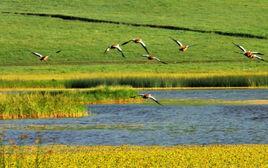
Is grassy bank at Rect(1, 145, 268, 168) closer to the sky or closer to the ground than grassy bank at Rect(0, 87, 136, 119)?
closer to the sky

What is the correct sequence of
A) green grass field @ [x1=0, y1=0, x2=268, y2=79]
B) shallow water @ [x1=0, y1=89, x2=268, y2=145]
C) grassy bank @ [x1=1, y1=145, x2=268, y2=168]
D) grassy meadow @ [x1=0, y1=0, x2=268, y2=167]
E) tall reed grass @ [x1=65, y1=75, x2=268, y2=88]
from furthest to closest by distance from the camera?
1. green grass field @ [x1=0, y1=0, x2=268, y2=79]
2. tall reed grass @ [x1=65, y1=75, x2=268, y2=88]
3. shallow water @ [x1=0, y1=89, x2=268, y2=145]
4. grassy meadow @ [x1=0, y1=0, x2=268, y2=167]
5. grassy bank @ [x1=1, y1=145, x2=268, y2=168]

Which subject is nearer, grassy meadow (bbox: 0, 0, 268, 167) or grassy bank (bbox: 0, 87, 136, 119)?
grassy meadow (bbox: 0, 0, 268, 167)

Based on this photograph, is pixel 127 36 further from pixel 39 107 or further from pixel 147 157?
pixel 147 157

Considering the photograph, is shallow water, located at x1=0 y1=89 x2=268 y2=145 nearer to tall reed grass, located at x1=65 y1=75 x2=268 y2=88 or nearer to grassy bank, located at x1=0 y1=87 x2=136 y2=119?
grassy bank, located at x1=0 y1=87 x2=136 y2=119

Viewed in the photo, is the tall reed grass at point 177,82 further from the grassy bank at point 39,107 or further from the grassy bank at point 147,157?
the grassy bank at point 147,157

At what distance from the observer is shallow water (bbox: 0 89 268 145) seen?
3682 centimetres

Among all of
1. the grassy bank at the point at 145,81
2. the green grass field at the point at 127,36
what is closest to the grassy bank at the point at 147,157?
the grassy bank at the point at 145,81

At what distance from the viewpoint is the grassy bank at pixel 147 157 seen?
26438 millimetres

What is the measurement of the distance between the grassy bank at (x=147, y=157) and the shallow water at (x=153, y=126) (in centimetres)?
470

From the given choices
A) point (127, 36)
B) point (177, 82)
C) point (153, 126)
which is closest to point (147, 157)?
point (153, 126)

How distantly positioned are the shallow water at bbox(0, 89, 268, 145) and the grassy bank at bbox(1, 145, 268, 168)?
470 centimetres

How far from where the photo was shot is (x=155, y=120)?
1844 inches

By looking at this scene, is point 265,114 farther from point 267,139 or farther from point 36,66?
point 36,66

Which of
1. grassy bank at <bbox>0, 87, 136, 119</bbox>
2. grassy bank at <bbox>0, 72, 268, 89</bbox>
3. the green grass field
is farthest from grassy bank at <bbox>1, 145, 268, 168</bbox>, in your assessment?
the green grass field
